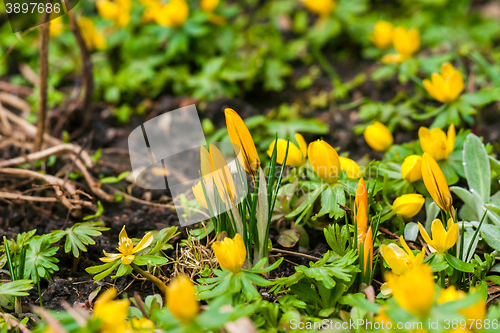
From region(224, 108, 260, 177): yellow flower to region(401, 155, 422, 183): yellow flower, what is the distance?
51cm

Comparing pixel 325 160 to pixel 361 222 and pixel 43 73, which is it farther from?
pixel 43 73

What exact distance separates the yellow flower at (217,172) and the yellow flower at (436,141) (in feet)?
2.30

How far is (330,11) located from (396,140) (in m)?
1.18

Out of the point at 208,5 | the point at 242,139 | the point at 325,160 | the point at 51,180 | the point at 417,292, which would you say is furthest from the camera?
the point at 208,5

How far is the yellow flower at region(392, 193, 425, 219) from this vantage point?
116 centimetres

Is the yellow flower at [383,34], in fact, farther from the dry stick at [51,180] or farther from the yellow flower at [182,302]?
the yellow flower at [182,302]

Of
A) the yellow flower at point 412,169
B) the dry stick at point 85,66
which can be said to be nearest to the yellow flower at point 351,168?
the yellow flower at point 412,169

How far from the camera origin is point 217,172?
3.52 ft

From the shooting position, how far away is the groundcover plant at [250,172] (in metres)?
0.95

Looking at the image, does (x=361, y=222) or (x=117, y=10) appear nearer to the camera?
(x=361, y=222)

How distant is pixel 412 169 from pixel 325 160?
0.30 m

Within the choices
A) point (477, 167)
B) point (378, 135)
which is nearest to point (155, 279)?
point (378, 135)

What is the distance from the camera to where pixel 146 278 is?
1.18 meters

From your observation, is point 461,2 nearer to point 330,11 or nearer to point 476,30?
point 476,30
